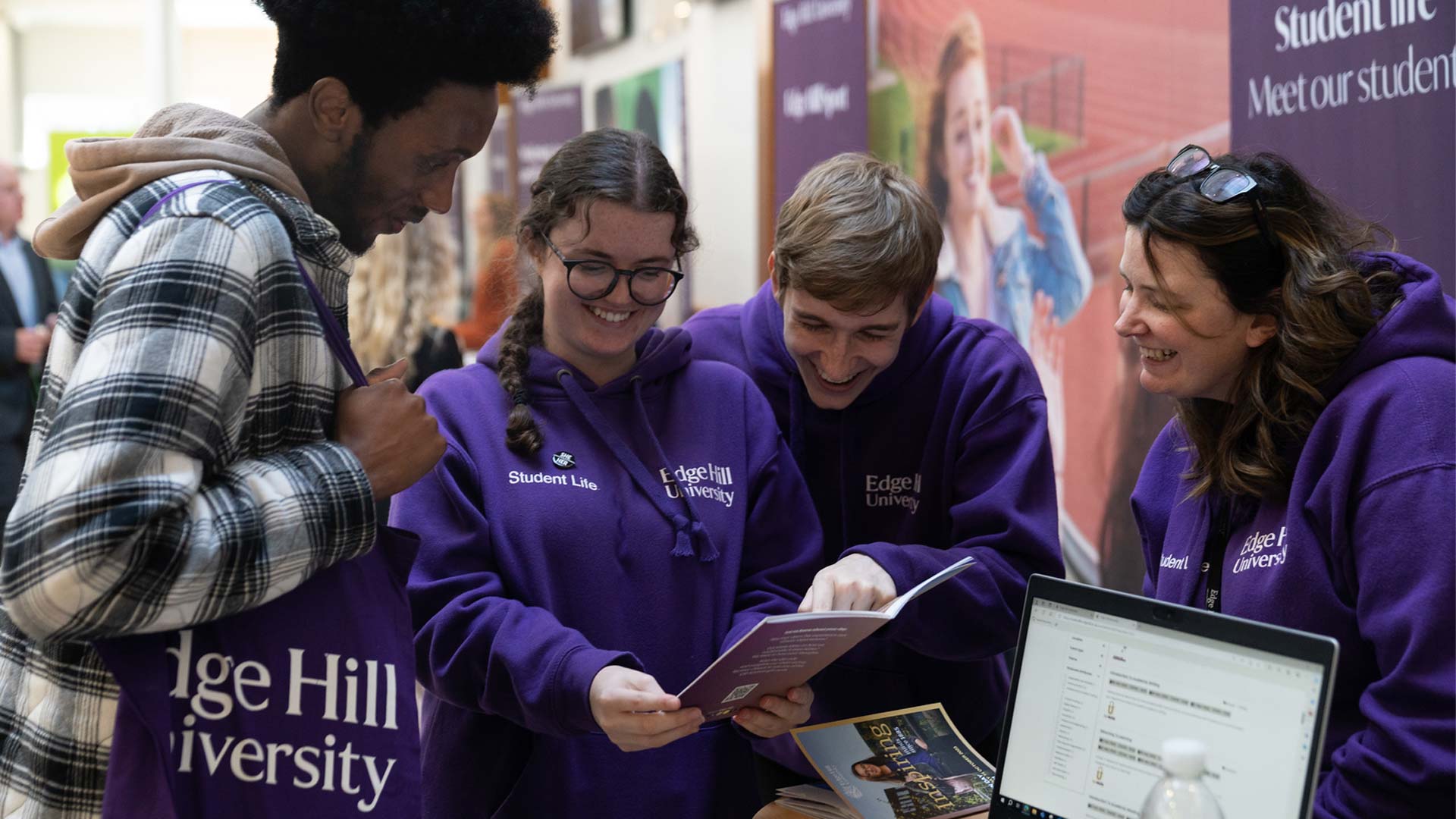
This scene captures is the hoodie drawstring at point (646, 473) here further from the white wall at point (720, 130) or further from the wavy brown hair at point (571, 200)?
the white wall at point (720, 130)

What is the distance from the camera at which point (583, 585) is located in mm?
1885

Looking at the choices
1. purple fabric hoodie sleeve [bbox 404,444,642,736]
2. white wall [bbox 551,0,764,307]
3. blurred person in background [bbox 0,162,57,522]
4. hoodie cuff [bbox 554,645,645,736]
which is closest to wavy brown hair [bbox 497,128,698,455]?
purple fabric hoodie sleeve [bbox 404,444,642,736]

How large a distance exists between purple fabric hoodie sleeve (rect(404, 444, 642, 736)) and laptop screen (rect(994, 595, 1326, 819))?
0.53 metres

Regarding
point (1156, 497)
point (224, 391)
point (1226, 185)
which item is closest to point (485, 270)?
point (1156, 497)

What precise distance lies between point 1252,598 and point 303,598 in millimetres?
1105

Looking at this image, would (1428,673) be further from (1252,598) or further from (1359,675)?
(1252,598)

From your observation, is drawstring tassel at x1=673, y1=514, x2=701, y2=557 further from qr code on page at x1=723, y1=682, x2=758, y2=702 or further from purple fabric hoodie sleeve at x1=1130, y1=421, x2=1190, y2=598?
purple fabric hoodie sleeve at x1=1130, y1=421, x2=1190, y2=598

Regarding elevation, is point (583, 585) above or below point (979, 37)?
below

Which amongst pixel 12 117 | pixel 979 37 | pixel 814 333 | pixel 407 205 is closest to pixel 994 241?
pixel 979 37

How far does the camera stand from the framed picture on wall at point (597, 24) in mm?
6551

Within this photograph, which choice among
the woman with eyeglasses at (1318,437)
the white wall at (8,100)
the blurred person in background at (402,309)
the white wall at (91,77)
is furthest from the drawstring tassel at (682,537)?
the white wall at (8,100)

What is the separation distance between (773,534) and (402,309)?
317 cm

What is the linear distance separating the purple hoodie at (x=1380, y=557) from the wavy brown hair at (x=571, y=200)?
96cm

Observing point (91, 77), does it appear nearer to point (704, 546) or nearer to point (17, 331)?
point (17, 331)
